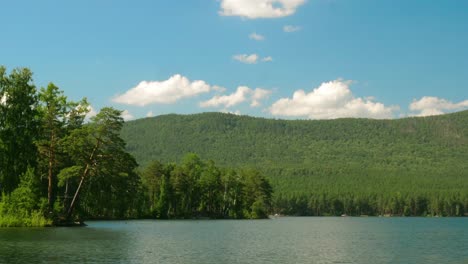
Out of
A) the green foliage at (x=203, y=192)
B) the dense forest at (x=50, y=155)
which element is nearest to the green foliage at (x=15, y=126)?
the dense forest at (x=50, y=155)

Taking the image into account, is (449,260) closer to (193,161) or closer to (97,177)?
(97,177)

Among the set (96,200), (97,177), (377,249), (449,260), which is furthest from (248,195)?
(449,260)

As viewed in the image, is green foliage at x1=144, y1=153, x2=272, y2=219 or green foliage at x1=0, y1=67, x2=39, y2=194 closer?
green foliage at x1=0, y1=67, x2=39, y2=194

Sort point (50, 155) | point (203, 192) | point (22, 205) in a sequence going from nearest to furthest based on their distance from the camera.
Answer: point (22, 205), point (50, 155), point (203, 192)

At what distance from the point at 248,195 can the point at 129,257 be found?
10735cm

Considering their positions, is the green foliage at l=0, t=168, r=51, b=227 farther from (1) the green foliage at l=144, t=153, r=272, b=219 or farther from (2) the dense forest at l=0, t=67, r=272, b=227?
(1) the green foliage at l=144, t=153, r=272, b=219

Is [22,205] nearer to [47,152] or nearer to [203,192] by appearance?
[47,152]

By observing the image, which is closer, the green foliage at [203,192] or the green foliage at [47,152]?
the green foliage at [47,152]

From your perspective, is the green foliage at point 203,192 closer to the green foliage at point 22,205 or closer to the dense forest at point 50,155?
the dense forest at point 50,155

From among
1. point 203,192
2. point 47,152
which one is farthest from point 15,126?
point 203,192

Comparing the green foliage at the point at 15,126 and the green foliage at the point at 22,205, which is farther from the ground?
the green foliage at the point at 15,126

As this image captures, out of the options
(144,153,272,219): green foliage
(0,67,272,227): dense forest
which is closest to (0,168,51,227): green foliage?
(0,67,272,227): dense forest

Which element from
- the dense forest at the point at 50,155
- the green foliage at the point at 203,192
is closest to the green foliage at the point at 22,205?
the dense forest at the point at 50,155

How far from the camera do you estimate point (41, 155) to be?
7156 cm
